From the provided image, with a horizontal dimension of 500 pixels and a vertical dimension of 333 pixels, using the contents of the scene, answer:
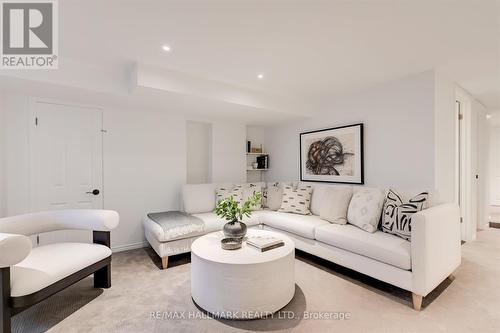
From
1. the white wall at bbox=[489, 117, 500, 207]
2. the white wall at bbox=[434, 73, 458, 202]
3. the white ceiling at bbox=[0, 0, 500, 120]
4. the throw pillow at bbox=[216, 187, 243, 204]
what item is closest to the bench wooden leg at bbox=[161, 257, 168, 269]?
the throw pillow at bbox=[216, 187, 243, 204]

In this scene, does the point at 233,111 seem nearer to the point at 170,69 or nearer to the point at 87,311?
the point at 170,69

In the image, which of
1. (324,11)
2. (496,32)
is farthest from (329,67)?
(496,32)

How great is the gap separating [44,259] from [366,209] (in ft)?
9.81

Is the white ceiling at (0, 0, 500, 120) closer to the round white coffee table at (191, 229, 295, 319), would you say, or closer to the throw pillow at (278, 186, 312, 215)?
the throw pillow at (278, 186, 312, 215)

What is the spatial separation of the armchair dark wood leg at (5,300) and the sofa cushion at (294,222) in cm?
260

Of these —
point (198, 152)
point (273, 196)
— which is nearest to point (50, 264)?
point (198, 152)

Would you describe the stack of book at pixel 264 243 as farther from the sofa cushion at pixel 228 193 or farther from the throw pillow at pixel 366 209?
the sofa cushion at pixel 228 193

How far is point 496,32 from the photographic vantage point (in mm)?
1889

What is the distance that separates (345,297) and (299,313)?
507mm

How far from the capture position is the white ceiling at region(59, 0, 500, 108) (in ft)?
5.26

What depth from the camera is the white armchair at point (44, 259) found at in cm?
145

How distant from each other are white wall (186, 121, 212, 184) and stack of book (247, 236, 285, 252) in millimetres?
2244

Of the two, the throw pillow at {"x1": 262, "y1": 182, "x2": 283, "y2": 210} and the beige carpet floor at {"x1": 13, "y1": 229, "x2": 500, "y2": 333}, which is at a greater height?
the throw pillow at {"x1": 262, "y1": 182, "x2": 283, "y2": 210}

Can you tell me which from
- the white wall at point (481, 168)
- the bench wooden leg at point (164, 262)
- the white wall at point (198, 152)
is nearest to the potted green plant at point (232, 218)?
the bench wooden leg at point (164, 262)
